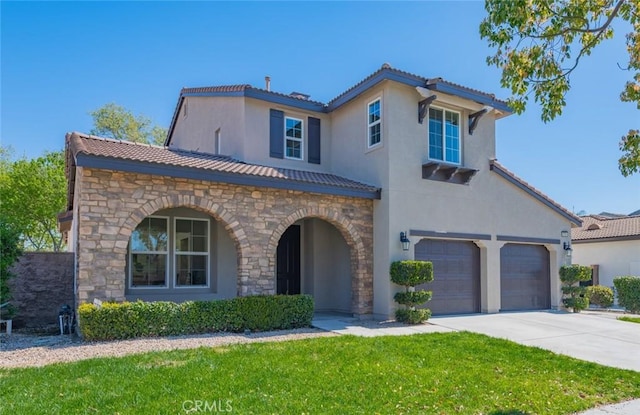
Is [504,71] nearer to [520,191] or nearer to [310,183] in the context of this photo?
[310,183]

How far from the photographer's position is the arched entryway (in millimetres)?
14703

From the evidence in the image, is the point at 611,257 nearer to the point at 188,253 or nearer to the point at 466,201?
the point at 466,201

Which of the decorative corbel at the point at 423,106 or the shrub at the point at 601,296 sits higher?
the decorative corbel at the point at 423,106

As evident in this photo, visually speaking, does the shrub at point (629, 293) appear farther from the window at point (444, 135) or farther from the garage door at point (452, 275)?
the window at point (444, 135)

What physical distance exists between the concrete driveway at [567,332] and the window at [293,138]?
A: 262 inches

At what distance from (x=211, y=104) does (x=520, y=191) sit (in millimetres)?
11156

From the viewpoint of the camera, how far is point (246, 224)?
11328mm

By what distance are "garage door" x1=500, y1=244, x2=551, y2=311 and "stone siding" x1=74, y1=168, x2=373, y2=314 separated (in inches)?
203

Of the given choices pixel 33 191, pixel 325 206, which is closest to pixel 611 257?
pixel 325 206

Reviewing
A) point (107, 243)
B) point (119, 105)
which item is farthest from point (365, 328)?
point (119, 105)

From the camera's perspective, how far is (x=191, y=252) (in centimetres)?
1275

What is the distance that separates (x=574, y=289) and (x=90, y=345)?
14.8 m

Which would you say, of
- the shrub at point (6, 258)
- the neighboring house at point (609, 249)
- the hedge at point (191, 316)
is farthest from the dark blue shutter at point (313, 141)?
the neighboring house at point (609, 249)

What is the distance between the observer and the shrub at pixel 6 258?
10.3 metres
